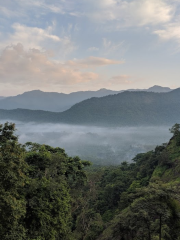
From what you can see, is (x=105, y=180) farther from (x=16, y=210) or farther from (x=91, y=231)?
(x=16, y=210)

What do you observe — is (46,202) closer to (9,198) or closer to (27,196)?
(27,196)

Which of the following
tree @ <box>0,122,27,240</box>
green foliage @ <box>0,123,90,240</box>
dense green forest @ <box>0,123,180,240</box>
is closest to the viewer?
tree @ <box>0,122,27,240</box>

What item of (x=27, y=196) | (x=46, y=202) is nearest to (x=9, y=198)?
(x=27, y=196)

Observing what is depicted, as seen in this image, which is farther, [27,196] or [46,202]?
[27,196]

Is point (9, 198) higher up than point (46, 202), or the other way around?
point (9, 198)

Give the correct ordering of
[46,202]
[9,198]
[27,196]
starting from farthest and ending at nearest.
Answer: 1. [27,196]
2. [46,202]
3. [9,198]

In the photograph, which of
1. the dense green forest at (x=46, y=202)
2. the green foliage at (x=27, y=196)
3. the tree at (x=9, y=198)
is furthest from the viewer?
the dense green forest at (x=46, y=202)

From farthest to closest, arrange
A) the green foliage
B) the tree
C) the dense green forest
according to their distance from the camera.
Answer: the dense green forest, the green foliage, the tree

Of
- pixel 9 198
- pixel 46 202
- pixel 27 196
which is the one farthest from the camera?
pixel 27 196

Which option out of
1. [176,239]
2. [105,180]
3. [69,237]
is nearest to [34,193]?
[69,237]

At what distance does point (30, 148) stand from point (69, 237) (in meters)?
8.18

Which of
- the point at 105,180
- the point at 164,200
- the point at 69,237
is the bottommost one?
the point at 105,180

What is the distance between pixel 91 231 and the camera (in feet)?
74.1

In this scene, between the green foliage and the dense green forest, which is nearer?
the green foliage
